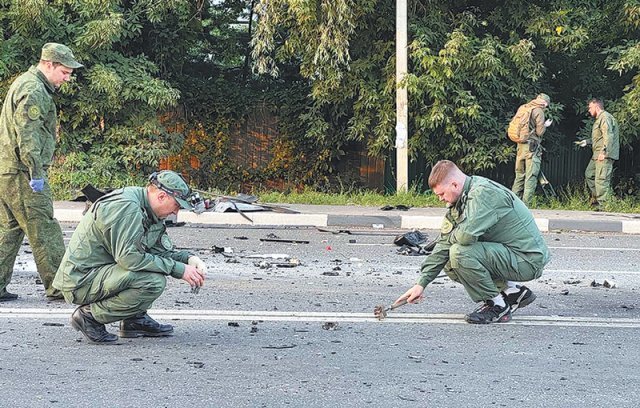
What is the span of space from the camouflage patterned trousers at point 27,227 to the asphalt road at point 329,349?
269 millimetres

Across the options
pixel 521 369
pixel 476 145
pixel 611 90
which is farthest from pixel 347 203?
pixel 521 369

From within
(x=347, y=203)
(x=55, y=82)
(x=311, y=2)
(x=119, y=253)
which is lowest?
(x=347, y=203)

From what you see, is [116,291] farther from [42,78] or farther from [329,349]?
[42,78]

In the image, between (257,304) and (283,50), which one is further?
(283,50)

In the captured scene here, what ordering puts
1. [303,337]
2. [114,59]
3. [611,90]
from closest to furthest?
[303,337]
[114,59]
[611,90]

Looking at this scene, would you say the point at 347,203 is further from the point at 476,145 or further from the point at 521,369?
the point at 521,369

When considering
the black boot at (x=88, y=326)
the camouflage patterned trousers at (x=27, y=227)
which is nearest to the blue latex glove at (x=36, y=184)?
the camouflage patterned trousers at (x=27, y=227)

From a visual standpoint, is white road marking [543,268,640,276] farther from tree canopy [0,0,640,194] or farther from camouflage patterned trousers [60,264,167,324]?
tree canopy [0,0,640,194]

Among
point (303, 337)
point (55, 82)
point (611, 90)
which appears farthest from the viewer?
point (611, 90)

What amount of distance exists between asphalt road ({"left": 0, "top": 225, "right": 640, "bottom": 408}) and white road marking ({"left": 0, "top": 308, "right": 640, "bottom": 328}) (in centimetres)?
1

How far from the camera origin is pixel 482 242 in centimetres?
618

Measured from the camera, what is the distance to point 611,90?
1791 cm

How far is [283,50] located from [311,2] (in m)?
1.53

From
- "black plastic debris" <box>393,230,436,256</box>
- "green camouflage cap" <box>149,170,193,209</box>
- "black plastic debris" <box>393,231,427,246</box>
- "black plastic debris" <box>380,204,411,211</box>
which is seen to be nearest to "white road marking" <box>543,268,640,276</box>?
"black plastic debris" <box>393,230,436,256</box>
